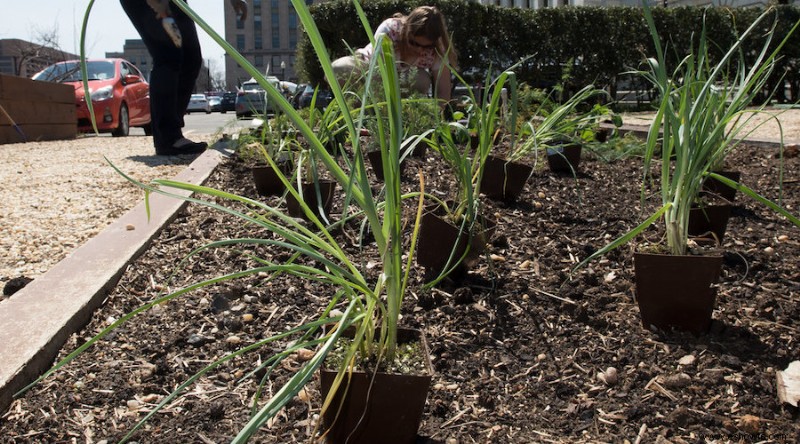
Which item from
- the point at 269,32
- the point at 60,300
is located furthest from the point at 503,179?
the point at 269,32

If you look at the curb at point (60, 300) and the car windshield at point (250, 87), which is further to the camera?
the car windshield at point (250, 87)

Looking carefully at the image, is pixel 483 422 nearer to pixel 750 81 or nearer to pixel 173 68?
pixel 750 81

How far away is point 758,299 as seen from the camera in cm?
168

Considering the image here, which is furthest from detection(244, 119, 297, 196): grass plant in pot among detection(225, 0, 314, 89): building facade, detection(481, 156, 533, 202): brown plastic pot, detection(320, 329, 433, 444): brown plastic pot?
detection(225, 0, 314, 89): building facade

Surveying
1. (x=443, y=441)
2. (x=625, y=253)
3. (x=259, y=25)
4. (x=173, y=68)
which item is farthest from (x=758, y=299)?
(x=259, y=25)

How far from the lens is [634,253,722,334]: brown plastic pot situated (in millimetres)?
1454

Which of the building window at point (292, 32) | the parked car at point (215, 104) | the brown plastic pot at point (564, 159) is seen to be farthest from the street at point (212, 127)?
the building window at point (292, 32)

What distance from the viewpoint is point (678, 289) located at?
1474 millimetres

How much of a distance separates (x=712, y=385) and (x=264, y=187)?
1.95 metres

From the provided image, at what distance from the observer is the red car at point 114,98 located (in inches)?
324

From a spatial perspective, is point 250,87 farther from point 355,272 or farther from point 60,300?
point 355,272

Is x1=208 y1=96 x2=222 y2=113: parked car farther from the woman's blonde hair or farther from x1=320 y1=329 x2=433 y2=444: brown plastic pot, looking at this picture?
x1=320 y1=329 x2=433 y2=444: brown plastic pot

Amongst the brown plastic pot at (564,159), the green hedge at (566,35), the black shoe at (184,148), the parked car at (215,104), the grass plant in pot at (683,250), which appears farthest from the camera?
the parked car at (215,104)

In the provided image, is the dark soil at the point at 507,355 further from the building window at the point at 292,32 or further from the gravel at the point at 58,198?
the building window at the point at 292,32
